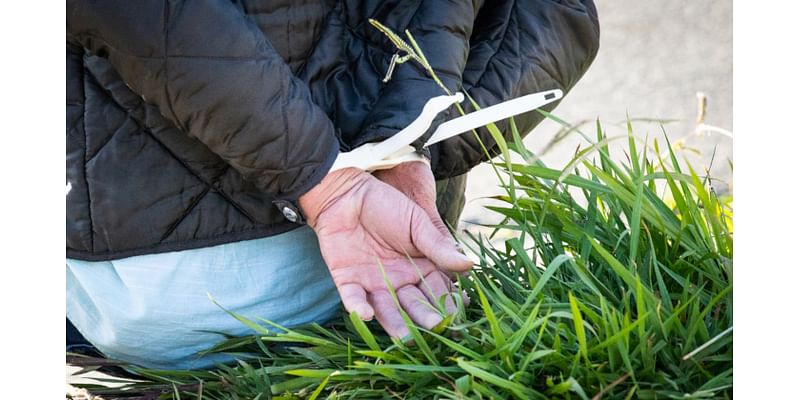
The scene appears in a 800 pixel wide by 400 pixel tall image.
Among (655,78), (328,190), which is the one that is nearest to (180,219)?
(328,190)

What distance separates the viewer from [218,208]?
1226 millimetres

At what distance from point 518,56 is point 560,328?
57 cm

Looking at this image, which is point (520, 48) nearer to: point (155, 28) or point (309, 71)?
point (309, 71)

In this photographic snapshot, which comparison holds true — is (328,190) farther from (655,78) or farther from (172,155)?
(655,78)

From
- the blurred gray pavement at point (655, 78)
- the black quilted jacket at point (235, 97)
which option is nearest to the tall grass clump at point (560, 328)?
the black quilted jacket at point (235, 97)

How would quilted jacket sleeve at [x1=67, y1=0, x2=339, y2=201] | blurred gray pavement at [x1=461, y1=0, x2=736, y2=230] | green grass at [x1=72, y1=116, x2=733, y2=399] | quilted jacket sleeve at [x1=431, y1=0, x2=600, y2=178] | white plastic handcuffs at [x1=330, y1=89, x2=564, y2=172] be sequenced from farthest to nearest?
blurred gray pavement at [x1=461, y1=0, x2=736, y2=230], quilted jacket sleeve at [x1=431, y1=0, x2=600, y2=178], white plastic handcuffs at [x1=330, y1=89, x2=564, y2=172], quilted jacket sleeve at [x1=67, y1=0, x2=339, y2=201], green grass at [x1=72, y1=116, x2=733, y2=399]

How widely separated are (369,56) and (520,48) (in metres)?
0.26

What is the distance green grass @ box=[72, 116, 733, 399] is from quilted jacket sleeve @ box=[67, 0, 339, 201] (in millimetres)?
221

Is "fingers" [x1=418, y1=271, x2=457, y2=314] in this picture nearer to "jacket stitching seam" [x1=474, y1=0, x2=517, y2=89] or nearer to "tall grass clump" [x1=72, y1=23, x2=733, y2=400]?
"tall grass clump" [x1=72, y1=23, x2=733, y2=400]

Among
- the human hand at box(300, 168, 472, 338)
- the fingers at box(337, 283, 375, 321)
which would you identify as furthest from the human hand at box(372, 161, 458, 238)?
the fingers at box(337, 283, 375, 321)

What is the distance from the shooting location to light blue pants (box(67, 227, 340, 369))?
4.05ft

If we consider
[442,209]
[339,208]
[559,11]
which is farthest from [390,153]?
[559,11]
